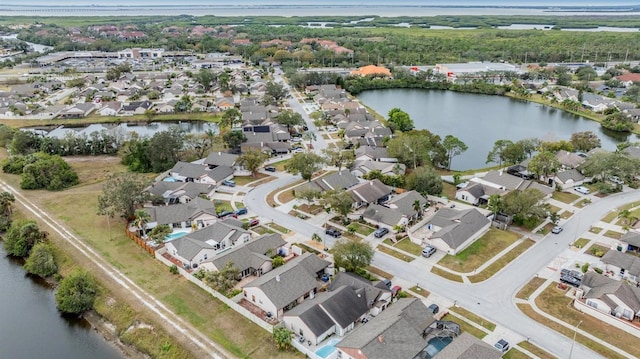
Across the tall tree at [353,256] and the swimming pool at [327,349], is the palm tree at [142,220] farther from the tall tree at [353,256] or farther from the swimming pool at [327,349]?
the swimming pool at [327,349]

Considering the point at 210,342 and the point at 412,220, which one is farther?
the point at 412,220

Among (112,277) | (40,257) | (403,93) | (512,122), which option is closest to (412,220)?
(112,277)

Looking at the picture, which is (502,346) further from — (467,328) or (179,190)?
(179,190)

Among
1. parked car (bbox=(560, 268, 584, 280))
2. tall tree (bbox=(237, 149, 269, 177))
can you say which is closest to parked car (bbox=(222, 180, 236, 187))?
tall tree (bbox=(237, 149, 269, 177))

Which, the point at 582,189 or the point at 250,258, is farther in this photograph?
the point at 582,189

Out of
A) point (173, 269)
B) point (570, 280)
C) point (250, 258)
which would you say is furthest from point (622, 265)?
point (173, 269)

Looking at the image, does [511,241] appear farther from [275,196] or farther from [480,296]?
[275,196]
